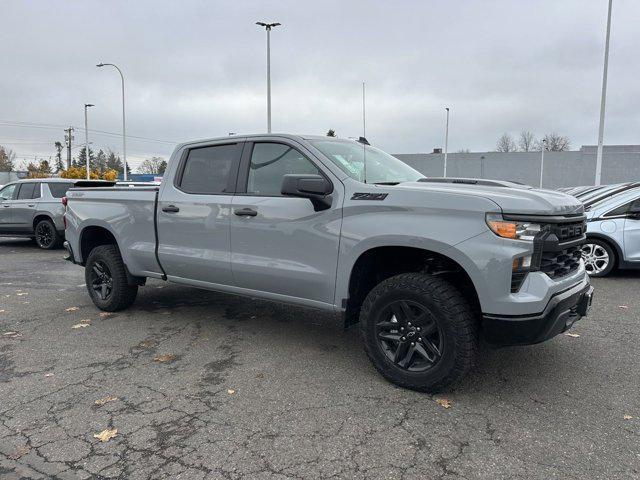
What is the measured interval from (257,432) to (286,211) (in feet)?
5.87

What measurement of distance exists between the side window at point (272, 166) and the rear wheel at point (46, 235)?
30.9 feet

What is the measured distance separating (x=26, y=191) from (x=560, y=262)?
1268 cm

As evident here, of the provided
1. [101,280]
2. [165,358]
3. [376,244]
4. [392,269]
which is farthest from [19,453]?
[101,280]

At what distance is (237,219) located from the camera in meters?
4.50

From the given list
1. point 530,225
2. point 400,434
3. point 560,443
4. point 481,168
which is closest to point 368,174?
point 530,225

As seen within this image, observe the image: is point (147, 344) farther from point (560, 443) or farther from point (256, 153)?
point (560, 443)

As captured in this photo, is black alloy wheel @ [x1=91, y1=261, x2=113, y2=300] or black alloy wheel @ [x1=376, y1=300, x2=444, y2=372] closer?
black alloy wheel @ [x1=376, y1=300, x2=444, y2=372]

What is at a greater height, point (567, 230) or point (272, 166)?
point (272, 166)

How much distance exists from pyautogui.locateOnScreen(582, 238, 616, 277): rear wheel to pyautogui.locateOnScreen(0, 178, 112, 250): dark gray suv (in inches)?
431

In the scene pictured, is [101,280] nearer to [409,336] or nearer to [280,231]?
[280,231]

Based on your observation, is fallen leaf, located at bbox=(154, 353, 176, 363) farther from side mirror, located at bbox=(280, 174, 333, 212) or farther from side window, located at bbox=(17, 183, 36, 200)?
side window, located at bbox=(17, 183, 36, 200)

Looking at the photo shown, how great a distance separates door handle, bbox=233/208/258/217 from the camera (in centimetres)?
438

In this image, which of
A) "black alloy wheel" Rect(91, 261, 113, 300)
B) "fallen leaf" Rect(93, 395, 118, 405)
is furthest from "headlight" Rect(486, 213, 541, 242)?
"black alloy wheel" Rect(91, 261, 113, 300)

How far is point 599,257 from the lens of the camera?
26.0 feet
